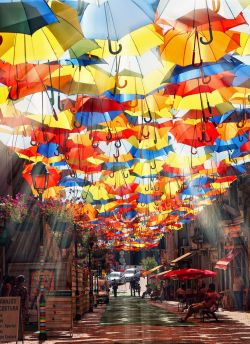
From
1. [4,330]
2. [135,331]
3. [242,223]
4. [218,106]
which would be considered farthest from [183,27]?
[242,223]

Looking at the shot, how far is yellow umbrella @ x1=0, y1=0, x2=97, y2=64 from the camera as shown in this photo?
9.95 metres

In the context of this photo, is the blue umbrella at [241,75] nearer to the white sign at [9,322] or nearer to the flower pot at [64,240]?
the white sign at [9,322]

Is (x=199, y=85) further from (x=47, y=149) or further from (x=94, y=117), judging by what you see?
(x=47, y=149)

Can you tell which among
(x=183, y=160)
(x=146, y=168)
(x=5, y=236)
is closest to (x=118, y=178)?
(x=146, y=168)

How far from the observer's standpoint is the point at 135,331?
22.2 m

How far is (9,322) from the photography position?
49.4 feet

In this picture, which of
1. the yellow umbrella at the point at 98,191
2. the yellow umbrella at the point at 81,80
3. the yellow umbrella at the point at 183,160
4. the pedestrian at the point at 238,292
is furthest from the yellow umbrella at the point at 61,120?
the pedestrian at the point at 238,292

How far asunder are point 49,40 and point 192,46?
237cm

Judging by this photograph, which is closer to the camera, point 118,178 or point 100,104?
point 100,104

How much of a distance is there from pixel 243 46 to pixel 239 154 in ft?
25.2

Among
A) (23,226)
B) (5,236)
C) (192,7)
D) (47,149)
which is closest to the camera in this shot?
(192,7)

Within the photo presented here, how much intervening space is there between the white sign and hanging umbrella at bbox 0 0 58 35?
7.84 meters

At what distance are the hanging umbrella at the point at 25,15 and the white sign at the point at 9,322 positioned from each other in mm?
7836

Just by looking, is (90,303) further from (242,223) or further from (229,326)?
(229,326)
